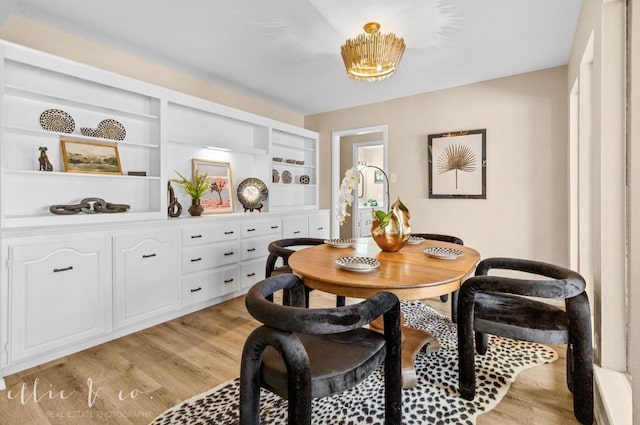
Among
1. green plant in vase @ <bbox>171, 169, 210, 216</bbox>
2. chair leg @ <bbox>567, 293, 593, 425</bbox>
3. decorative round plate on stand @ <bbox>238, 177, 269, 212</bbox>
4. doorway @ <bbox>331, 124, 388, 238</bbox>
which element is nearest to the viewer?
chair leg @ <bbox>567, 293, 593, 425</bbox>

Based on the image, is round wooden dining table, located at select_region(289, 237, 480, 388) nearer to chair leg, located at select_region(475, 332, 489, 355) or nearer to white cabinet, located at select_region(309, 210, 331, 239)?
chair leg, located at select_region(475, 332, 489, 355)

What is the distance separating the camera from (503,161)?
356 cm

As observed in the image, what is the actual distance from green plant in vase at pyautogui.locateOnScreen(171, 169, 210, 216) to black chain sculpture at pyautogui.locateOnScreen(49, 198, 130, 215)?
2.18 feet

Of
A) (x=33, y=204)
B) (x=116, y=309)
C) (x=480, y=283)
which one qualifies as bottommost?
(x=116, y=309)

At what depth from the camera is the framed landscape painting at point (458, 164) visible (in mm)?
3697

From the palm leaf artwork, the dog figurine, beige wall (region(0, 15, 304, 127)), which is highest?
beige wall (region(0, 15, 304, 127))

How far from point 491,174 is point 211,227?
3.17m

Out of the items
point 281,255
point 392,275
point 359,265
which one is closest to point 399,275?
point 392,275

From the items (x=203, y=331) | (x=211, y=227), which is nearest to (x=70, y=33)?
(x=211, y=227)

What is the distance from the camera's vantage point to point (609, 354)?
1.64 m

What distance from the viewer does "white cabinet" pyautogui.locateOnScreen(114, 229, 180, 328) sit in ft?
8.11

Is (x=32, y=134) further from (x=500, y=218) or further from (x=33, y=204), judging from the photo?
(x=500, y=218)

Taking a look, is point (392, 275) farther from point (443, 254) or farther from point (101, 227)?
point (101, 227)

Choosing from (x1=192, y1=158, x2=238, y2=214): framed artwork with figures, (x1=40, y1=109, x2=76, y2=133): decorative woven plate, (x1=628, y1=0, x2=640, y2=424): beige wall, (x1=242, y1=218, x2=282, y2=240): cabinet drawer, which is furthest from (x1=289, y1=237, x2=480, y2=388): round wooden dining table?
(x1=40, y1=109, x2=76, y2=133): decorative woven plate
